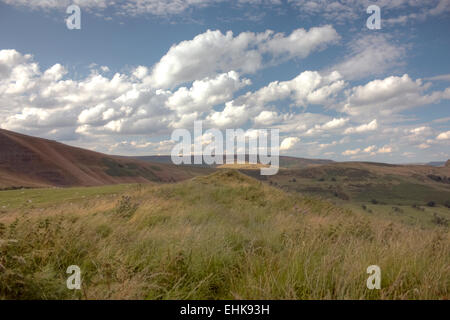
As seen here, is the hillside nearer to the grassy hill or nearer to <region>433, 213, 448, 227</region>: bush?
<region>433, 213, 448, 227</region>: bush

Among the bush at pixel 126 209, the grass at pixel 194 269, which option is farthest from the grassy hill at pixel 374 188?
the grass at pixel 194 269

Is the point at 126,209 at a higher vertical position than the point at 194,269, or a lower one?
lower

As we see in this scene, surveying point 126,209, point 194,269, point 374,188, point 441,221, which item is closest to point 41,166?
point 126,209

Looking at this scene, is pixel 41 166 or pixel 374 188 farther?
pixel 374 188

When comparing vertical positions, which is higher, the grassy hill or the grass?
the grass

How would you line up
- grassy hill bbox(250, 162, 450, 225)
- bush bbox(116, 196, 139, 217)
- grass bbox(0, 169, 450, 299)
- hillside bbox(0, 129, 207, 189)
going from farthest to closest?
1. grassy hill bbox(250, 162, 450, 225)
2. hillside bbox(0, 129, 207, 189)
3. bush bbox(116, 196, 139, 217)
4. grass bbox(0, 169, 450, 299)

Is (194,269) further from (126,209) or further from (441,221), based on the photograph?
(441,221)

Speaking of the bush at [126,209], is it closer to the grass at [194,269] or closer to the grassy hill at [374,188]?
the grass at [194,269]

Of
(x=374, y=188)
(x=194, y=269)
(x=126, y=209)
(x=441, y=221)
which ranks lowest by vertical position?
(x=374, y=188)

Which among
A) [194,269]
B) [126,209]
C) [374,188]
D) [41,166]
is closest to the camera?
[194,269]

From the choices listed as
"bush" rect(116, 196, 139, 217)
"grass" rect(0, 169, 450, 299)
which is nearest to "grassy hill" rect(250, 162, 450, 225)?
"bush" rect(116, 196, 139, 217)

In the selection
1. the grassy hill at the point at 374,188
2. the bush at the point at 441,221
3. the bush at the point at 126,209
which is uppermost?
the bush at the point at 126,209

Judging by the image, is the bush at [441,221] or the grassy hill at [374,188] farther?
the grassy hill at [374,188]

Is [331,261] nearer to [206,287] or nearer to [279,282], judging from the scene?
[279,282]
